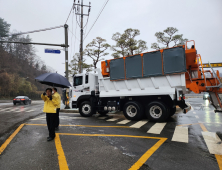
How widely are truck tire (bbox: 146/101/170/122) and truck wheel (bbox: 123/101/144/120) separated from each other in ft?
1.41

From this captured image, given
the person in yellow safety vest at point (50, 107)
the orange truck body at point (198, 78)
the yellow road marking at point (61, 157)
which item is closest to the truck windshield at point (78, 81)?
the person in yellow safety vest at point (50, 107)

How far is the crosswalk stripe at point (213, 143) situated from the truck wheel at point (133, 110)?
3407 millimetres

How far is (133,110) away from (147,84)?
5.23 feet

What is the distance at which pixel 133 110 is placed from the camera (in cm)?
862

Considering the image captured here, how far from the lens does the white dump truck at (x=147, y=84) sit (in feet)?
24.4

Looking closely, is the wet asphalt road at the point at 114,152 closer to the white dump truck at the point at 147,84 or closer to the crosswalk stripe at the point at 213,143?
Result: the crosswalk stripe at the point at 213,143

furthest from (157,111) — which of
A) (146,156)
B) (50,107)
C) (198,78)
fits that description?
(50,107)

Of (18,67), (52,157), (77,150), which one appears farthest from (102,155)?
(18,67)

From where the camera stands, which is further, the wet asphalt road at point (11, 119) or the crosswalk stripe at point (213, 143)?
the wet asphalt road at point (11, 119)

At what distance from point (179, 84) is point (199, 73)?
3.64 feet

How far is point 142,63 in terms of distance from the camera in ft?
26.9

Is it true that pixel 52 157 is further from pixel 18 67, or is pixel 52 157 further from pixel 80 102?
pixel 18 67

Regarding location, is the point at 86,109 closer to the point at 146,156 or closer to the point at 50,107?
the point at 50,107

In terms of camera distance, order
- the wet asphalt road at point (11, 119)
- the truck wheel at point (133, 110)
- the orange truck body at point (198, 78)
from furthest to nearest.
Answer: the truck wheel at point (133, 110) < the orange truck body at point (198, 78) < the wet asphalt road at point (11, 119)
